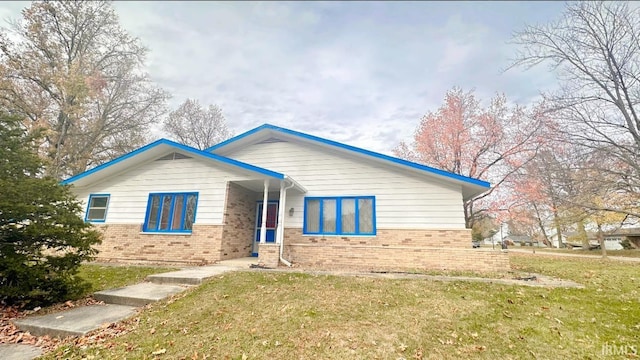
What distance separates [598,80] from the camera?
36.3ft

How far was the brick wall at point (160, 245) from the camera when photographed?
392 inches

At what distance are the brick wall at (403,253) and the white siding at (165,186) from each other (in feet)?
10.9

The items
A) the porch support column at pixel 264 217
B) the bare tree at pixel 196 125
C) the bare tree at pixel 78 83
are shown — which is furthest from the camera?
the bare tree at pixel 196 125

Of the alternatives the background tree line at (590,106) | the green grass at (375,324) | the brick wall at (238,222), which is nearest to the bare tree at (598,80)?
the background tree line at (590,106)

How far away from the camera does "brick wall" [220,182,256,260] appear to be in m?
10.3

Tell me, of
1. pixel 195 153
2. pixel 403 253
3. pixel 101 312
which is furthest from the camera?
pixel 195 153

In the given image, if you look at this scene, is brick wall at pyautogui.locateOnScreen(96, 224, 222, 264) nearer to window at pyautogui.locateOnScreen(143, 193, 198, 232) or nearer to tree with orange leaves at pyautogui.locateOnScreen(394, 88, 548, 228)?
window at pyautogui.locateOnScreen(143, 193, 198, 232)

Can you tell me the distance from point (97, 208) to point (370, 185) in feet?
38.0

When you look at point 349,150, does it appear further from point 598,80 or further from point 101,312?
point 598,80

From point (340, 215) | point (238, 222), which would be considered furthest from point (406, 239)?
point (238, 222)

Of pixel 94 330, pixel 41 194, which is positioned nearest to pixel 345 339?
pixel 94 330

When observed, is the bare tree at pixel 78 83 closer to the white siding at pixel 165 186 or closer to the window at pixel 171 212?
the white siding at pixel 165 186

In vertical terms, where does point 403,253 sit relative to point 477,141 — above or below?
below

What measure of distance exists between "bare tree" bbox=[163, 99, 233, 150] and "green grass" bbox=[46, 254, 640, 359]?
2545 centimetres
